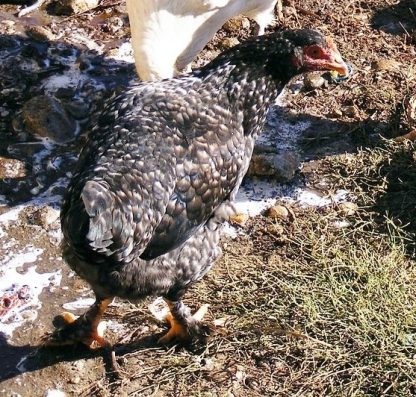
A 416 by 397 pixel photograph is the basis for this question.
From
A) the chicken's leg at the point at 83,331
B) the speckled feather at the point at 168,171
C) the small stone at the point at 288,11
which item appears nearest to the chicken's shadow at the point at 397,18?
the small stone at the point at 288,11

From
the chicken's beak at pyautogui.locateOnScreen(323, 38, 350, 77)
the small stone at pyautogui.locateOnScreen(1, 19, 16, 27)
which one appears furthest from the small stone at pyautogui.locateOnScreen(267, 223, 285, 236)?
the small stone at pyautogui.locateOnScreen(1, 19, 16, 27)

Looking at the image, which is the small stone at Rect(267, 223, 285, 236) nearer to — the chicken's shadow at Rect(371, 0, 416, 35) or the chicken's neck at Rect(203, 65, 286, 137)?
the chicken's neck at Rect(203, 65, 286, 137)

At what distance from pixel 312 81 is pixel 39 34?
2.06 m

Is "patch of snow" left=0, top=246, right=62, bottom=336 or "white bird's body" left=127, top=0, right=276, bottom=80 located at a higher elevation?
"white bird's body" left=127, top=0, right=276, bottom=80

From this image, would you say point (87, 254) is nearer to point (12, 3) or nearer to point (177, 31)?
point (177, 31)

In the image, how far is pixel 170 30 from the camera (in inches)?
171

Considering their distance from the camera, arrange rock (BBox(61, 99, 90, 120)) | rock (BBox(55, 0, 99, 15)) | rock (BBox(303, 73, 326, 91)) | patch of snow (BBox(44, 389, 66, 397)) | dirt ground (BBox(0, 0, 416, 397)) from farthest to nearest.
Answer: rock (BBox(55, 0, 99, 15)) → rock (BBox(303, 73, 326, 91)) → rock (BBox(61, 99, 90, 120)) → dirt ground (BBox(0, 0, 416, 397)) → patch of snow (BBox(44, 389, 66, 397))

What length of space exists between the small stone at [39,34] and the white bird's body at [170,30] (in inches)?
50.4

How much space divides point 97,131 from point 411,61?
3000mm

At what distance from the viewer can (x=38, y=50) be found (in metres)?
5.42

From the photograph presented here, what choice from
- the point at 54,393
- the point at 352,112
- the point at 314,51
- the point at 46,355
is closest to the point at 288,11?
the point at 352,112

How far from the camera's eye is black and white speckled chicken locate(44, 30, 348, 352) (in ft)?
9.44

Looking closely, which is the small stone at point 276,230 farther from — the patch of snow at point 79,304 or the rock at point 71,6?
the rock at point 71,6

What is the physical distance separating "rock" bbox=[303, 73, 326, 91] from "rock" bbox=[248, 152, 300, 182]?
2.78 ft
